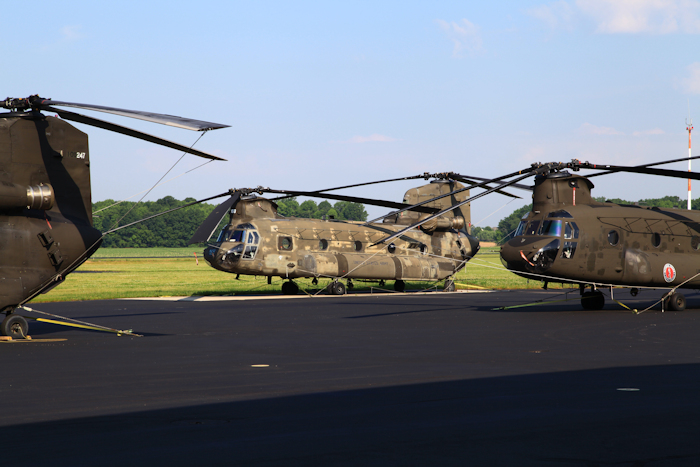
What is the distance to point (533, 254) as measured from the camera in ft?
77.5

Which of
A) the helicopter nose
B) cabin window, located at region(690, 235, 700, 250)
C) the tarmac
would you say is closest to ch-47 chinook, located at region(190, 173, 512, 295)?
→ the helicopter nose

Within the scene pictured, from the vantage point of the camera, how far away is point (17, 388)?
1010 cm

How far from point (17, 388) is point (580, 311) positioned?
19.1 meters

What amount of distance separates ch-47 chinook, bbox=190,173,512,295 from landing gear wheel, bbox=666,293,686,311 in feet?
31.7

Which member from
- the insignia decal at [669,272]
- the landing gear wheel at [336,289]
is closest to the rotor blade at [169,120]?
the insignia decal at [669,272]

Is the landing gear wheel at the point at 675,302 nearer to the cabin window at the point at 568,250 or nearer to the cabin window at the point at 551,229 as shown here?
the cabin window at the point at 568,250

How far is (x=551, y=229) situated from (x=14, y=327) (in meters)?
16.3

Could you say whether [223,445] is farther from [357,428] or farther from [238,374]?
[238,374]

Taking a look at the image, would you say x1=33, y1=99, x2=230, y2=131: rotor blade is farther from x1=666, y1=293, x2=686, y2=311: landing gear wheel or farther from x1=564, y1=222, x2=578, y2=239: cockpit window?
x1=666, y1=293, x2=686, y2=311: landing gear wheel

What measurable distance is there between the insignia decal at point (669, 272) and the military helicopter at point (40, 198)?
17.5 m

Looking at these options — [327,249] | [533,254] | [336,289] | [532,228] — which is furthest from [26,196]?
[336,289]

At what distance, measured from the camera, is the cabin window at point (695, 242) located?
1032 inches

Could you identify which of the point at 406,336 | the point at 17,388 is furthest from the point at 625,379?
the point at 17,388

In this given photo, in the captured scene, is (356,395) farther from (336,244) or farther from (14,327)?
(336,244)
